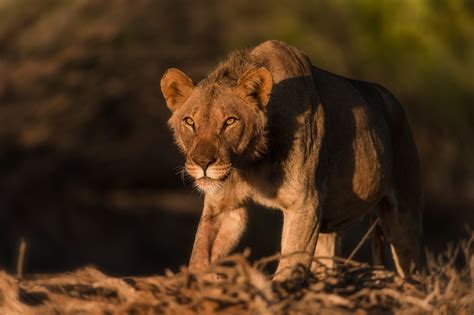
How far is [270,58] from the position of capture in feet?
26.8

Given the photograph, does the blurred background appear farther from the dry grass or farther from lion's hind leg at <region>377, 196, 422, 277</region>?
the dry grass

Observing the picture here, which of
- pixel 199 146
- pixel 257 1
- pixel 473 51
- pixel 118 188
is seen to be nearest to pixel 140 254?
pixel 118 188

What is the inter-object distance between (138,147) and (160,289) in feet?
48.6

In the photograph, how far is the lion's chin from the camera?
23.8 ft

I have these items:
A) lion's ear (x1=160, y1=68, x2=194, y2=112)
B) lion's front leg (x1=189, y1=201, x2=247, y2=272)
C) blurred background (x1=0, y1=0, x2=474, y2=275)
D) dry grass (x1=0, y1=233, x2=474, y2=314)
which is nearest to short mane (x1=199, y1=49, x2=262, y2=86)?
lion's ear (x1=160, y1=68, x2=194, y2=112)

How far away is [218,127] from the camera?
739cm

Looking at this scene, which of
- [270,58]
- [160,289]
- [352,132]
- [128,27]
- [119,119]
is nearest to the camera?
[160,289]

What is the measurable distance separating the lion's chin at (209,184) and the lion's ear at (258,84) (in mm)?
659

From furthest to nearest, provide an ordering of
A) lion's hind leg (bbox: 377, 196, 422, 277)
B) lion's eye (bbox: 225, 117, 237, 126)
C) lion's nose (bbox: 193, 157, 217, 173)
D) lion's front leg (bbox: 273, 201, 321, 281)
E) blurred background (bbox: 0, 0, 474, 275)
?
blurred background (bbox: 0, 0, 474, 275) < lion's hind leg (bbox: 377, 196, 422, 277) < lion's front leg (bbox: 273, 201, 321, 281) < lion's eye (bbox: 225, 117, 237, 126) < lion's nose (bbox: 193, 157, 217, 173)

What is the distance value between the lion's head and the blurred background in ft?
34.6

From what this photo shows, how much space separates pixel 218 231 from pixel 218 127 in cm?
111

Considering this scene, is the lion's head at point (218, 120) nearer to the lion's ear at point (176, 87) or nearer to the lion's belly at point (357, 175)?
the lion's ear at point (176, 87)

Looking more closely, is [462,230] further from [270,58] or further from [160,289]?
[160,289]

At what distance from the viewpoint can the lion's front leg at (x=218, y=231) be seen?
8078mm
